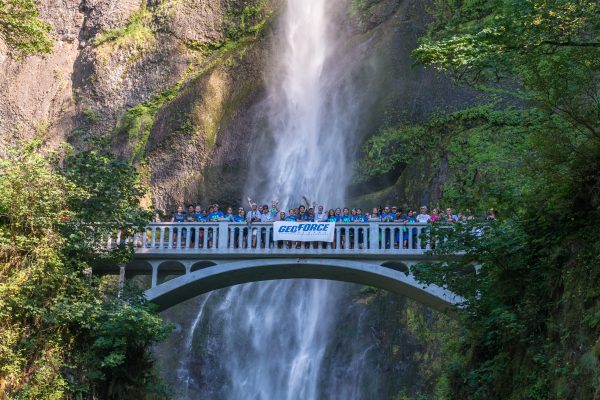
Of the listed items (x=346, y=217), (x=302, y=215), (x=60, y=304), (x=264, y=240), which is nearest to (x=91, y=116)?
(x=264, y=240)

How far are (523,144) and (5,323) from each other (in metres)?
17.4

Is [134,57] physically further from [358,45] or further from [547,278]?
[547,278]

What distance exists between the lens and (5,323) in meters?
19.9

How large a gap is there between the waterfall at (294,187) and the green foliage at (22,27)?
1541 cm

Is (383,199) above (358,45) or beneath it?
beneath

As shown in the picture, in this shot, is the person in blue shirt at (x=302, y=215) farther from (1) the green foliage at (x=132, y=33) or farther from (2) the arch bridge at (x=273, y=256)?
(1) the green foliage at (x=132, y=33)

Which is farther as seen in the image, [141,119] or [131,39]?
[131,39]

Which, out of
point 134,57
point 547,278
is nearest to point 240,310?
point 134,57

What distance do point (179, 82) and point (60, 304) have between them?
2267cm

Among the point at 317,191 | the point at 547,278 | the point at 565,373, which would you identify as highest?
the point at 317,191

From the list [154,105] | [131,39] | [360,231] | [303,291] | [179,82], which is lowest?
[303,291]

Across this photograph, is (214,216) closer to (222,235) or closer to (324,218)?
(222,235)

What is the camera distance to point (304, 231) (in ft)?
75.7

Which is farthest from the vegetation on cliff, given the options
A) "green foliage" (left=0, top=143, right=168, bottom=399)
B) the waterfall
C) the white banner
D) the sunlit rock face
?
the waterfall
